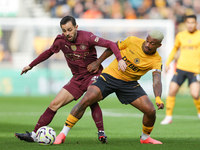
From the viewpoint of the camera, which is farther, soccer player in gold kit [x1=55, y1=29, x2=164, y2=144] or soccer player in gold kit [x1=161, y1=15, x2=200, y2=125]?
soccer player in gold kit [x1=161, y1=15, x2=200, y2=125]

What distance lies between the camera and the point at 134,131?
271 inches

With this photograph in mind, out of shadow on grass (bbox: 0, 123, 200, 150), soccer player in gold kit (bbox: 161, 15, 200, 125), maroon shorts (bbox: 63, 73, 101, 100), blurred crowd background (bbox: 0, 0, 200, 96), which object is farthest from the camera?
blurred crowd background (bbox: 0, 0, 200, 96)

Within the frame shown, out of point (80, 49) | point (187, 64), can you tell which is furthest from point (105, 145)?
point (187, 64)

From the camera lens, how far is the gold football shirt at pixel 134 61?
511 centimetres

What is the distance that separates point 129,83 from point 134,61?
1.12ft

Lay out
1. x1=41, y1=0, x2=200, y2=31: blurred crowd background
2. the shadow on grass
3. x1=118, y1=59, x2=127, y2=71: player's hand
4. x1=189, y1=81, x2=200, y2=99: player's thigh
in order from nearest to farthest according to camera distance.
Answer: the shadow on grass
x1=118, y1=59, x2=127, y2=71: player's hand
x1=189, y1=81, x2=200, y2=99: player's thigh
x1=41, y1=0, x2=200, y2=31: blurred crowd background

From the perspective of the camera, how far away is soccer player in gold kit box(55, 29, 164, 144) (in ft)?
16.5

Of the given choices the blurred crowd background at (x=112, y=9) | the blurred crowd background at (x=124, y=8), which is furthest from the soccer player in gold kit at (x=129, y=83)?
the blurred crowd background at (x=124, y=8)

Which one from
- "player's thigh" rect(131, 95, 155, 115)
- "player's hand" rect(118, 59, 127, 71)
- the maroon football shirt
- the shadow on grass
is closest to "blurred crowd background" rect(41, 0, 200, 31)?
the maroon football shirt

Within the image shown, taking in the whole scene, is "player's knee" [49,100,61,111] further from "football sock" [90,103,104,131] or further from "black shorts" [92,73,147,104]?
"black shorts" [92,73,147,104]

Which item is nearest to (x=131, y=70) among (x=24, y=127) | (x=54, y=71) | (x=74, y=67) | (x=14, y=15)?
(x=74, y=67)

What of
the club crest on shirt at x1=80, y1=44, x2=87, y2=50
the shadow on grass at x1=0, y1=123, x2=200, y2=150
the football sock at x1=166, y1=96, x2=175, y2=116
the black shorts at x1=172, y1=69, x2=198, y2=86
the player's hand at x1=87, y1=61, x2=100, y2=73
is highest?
the club crest on shirt at x1=80, y1=44, x2=87, y2=50

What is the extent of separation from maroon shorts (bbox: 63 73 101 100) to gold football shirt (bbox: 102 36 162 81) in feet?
1.02

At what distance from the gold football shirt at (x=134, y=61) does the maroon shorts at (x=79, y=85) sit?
311mm
